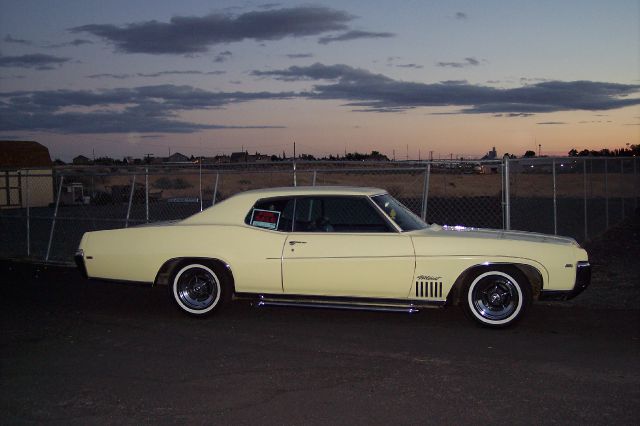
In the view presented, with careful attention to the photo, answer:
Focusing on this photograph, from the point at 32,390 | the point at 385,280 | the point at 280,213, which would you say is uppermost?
the point at 280,213

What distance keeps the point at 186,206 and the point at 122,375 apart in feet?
75.0

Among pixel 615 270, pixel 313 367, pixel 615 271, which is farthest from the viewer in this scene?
pixel 615 270

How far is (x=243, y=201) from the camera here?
27.6 ft

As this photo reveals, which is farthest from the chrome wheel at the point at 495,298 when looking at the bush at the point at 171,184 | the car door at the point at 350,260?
the bush at the point at 171,184

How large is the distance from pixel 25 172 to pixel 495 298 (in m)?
27.7

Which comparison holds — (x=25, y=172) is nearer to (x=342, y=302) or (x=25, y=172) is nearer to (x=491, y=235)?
(x=342, y=302)

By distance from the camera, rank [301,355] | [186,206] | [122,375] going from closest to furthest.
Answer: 1. [122,375]
2. [301,355]
3. [186,206]

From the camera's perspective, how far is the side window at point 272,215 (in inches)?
324

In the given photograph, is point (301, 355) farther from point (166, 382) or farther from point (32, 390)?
point (32, 390)

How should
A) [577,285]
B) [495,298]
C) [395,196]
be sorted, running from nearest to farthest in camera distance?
[577,285] < [495,298] < [395,196]

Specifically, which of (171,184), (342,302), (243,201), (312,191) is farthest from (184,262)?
(171,184)

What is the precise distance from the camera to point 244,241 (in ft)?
26.9

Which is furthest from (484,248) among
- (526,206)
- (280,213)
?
(526,206)

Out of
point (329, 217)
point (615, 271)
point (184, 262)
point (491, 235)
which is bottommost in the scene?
point (615, 271)
